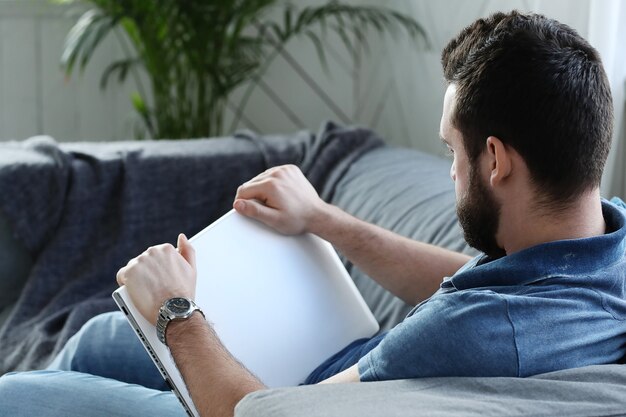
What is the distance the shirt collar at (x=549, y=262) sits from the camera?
1.01 meters

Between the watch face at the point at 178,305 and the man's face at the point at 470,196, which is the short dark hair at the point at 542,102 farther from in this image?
the watch face at the point at 178,305

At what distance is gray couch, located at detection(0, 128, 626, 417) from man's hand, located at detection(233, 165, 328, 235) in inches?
11.1

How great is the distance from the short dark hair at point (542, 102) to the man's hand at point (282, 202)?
1.48 ft

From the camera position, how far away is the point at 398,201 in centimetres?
194

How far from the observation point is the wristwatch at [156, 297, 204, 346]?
3.66ft

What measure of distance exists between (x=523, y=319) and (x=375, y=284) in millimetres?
850

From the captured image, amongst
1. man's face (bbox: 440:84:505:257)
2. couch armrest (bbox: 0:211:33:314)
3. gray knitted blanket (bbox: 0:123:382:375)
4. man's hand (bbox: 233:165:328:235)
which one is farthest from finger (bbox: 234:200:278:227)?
couch armrest (bbox: 0:211:33:314)

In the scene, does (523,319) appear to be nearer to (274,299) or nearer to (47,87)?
(274,299)

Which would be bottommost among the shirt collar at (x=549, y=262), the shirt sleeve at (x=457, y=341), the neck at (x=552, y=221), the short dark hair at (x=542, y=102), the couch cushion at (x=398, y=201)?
the couch cushion at (x=398, y=201)

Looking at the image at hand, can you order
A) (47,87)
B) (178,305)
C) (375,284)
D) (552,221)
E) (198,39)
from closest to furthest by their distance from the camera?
(552,221)
(178,305)
(375,284)
(198,39)
(47,87)

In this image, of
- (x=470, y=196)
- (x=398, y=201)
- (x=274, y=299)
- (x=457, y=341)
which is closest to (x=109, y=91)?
(x=398, y=201)

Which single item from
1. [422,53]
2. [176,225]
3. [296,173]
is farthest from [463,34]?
[422,53]

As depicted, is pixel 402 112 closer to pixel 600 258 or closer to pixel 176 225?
pixel 176 225

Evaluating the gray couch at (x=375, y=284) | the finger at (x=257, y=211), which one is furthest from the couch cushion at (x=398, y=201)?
the finger at (x=257, y=211)
